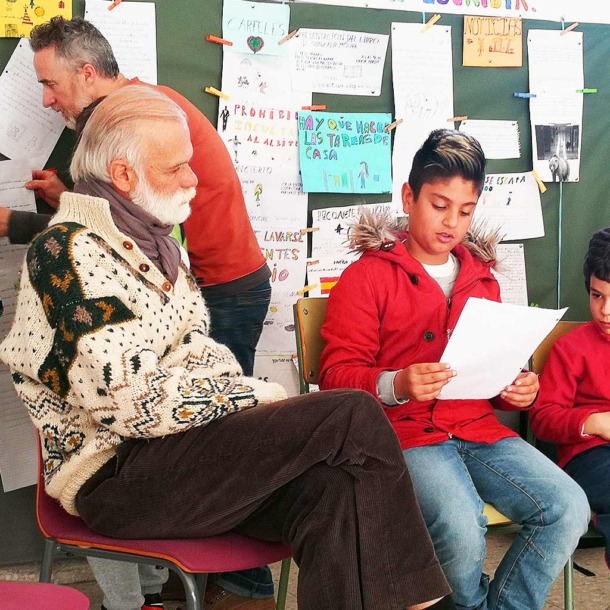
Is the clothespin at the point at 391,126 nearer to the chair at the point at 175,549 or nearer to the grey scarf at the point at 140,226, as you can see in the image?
the grey scarf at the point at 140,226

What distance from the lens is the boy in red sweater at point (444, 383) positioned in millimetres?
1764

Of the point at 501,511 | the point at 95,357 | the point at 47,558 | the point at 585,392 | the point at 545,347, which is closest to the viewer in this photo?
the point at 95,357

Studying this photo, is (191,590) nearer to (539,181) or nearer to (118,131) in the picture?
(118,131)

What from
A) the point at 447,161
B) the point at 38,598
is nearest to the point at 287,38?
the point at 447,161

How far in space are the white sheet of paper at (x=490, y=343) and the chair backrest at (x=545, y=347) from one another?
48 cm

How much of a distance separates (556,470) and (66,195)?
1204 mm

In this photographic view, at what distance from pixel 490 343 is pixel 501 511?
41 centimetres

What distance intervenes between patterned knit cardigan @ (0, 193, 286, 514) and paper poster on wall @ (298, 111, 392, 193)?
48.9 inches

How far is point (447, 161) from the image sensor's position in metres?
2.00

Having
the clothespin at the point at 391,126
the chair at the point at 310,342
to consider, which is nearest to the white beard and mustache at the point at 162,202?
Result: the chair at the point at 310,342

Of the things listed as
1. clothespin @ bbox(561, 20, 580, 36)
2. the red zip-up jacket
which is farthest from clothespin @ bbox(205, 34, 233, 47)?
clothespin @ bbox(561, 20, 580, 36)

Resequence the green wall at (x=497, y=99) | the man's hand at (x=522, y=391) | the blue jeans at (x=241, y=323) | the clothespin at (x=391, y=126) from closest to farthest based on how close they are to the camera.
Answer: the man's hand at (x=522, y=391)
the blue jeans at (x=241, y=323)
the green wall at (x=497, y=99)
the clothespin at (x=391, y=126)

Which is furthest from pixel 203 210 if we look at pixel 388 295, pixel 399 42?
pixel 399 42

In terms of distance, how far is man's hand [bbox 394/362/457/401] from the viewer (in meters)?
1.71
